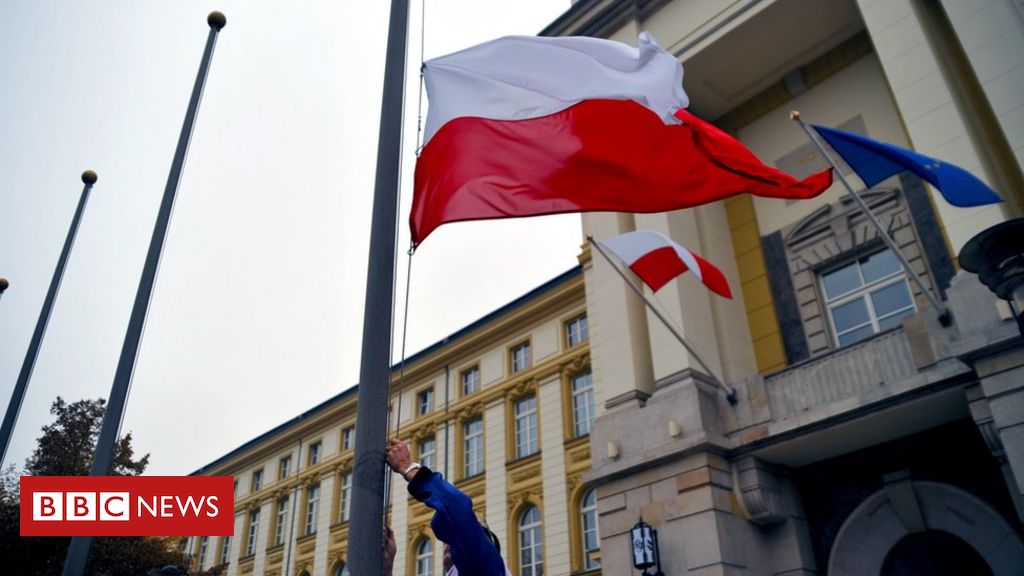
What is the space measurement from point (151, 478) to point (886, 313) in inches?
438

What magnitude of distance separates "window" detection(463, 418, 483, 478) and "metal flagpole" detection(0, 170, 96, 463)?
16.9 meters

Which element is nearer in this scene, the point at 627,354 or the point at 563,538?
the point at 627,354

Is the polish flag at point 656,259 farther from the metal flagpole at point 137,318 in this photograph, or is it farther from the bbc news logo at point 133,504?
the bbc news logo at point 133,504

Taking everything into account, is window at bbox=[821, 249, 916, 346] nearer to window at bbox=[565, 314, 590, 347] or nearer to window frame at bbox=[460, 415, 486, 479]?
window at bbox=[565, 314, 590, 347]

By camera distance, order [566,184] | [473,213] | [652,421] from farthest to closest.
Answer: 1. [652,421]
2. [566,184]
3. [473,213]

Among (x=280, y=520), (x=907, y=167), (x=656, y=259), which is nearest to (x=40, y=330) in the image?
(x=656, y=259)

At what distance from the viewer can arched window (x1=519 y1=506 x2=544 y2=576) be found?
79.4 ft

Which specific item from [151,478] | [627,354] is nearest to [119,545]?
[151,478]

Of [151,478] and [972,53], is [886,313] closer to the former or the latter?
[972,53]

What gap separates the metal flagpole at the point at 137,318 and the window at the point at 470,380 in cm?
1946

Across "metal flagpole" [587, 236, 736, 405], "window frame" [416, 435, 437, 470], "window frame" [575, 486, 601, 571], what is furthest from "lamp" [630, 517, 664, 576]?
"window frame" [416, 435, 437, 470]

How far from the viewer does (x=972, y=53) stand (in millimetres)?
11578

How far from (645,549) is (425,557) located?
18.3m

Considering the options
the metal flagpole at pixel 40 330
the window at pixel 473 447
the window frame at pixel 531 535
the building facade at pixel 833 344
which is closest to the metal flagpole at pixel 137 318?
the metal flagpole at pixel 40 330
